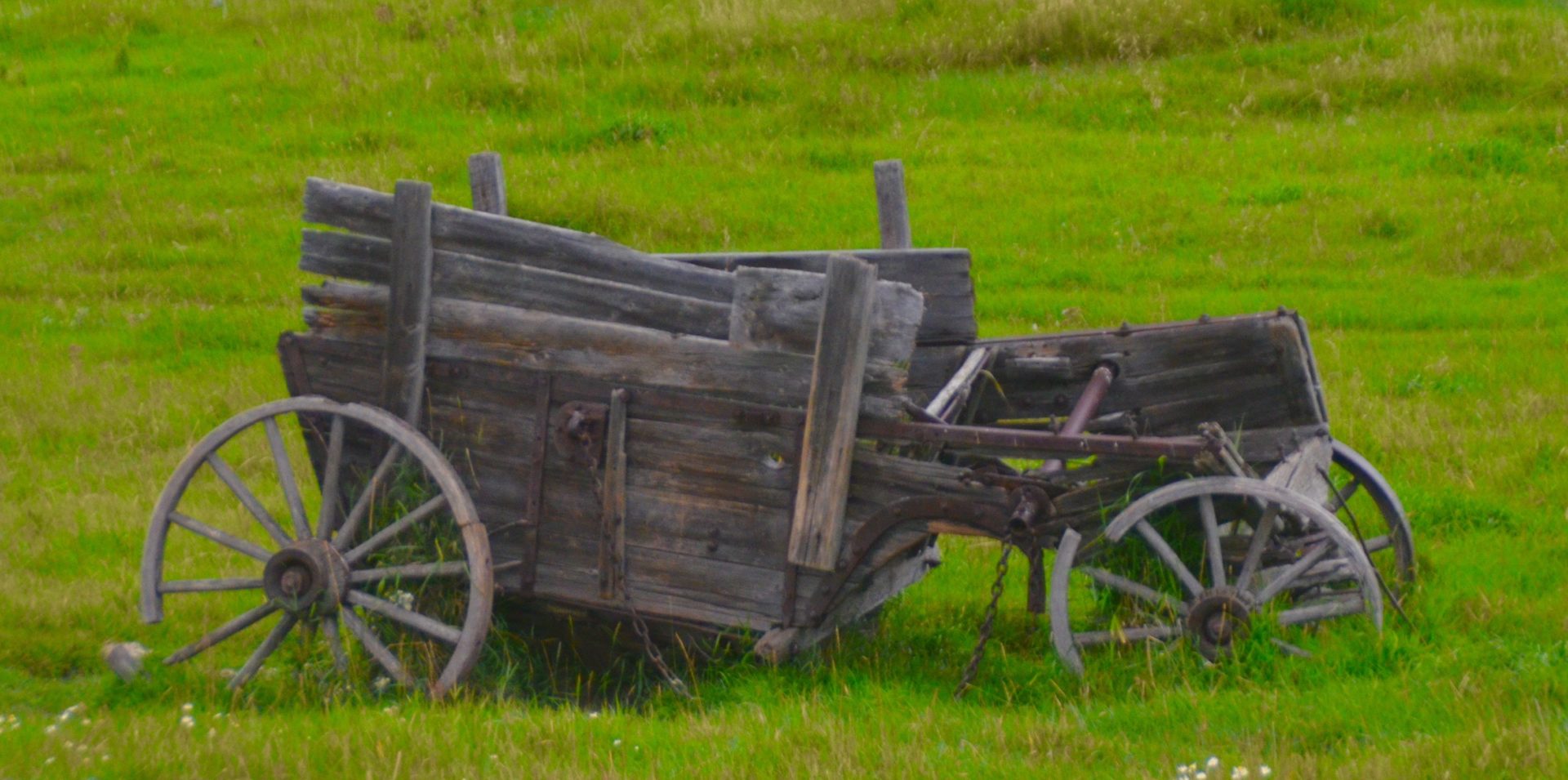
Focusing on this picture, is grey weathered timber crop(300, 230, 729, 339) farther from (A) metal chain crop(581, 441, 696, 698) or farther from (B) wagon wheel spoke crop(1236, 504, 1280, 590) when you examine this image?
(B) wagon wheel spoke crop(1236, 504, 1280, 590)

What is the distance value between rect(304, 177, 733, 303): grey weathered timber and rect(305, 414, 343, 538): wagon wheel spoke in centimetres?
74

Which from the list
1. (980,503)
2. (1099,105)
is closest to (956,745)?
(980,503)

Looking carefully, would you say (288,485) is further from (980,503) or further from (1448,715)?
(1448,715)

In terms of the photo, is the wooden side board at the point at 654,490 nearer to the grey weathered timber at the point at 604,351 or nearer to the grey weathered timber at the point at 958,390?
the grey weathered timber at the point at 604,351

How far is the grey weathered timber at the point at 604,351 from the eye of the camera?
211 inches

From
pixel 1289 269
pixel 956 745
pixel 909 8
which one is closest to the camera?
pixel 956 745

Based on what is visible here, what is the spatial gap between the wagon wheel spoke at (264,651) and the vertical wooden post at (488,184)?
2.26 m

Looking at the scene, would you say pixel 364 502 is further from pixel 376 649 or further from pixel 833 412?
pixel 833 412

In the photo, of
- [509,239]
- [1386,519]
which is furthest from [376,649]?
[1386,519]

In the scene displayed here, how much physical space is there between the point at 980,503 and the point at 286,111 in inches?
478

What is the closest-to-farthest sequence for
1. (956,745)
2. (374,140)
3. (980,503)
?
(956,745) < (980,503) < (374,140)

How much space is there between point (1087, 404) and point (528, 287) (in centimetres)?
213

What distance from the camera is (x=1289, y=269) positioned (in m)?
11.2

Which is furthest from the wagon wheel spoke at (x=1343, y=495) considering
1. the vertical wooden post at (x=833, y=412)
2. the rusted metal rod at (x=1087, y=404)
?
the vertical wooden post at (x=833, y=412)
